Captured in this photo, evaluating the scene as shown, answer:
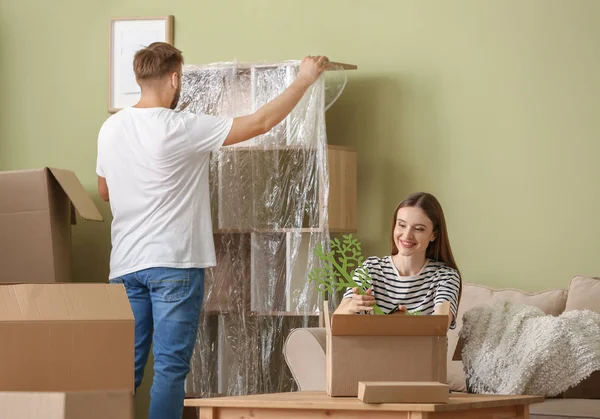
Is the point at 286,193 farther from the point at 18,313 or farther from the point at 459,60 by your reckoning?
the point at 18,313

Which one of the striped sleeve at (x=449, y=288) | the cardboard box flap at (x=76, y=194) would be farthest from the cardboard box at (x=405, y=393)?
the cardboard box flap at (x=76, y=194)

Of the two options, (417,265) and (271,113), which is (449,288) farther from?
(271,113)

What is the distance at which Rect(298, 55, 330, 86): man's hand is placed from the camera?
3.23 metres

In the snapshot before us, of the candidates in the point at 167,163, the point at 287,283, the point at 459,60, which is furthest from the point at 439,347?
the point at 459,60

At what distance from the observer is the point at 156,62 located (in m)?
3.04

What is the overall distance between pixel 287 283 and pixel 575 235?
1089mm

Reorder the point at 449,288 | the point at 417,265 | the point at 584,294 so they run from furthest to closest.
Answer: the point at 584,294 → the point at 417,265 → the point at 449,288

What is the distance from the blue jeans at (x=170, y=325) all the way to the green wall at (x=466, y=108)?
1048 millimetres

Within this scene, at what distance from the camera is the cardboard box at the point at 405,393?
1.88m

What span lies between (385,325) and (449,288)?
55cm

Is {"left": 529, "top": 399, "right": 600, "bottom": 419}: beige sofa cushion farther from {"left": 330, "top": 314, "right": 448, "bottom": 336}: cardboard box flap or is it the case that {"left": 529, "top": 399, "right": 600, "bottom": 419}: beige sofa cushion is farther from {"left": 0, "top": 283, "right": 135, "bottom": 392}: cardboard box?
{"left": 0, "top": 283, "right": 135, "bottom": 392}: cardboard box

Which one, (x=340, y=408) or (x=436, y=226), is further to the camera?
(x=436, y=226)

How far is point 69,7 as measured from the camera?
4.14 m

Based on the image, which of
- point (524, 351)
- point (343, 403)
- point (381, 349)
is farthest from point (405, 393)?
point (524, 351)
